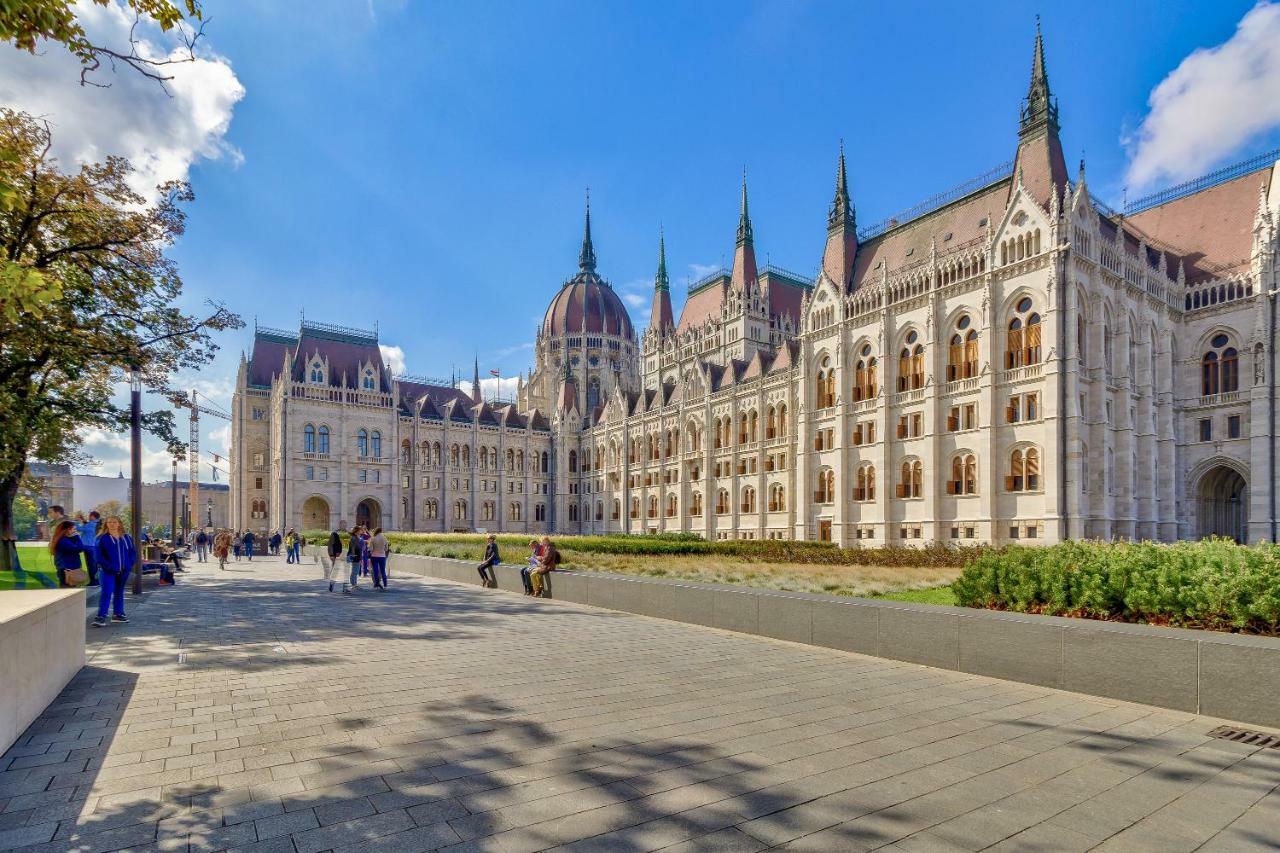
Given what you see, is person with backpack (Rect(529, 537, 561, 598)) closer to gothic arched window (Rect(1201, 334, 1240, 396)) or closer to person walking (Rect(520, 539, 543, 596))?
person walking (Rect(520, 539, 543, 596))

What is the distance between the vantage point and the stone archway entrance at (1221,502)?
39.9 metres

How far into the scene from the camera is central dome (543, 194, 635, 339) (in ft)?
306

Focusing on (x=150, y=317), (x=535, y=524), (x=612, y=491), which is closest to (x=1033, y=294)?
(x=150, y=317)

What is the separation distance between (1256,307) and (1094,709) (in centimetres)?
4291

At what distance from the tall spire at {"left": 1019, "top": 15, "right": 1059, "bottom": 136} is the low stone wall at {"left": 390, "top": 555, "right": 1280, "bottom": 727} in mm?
39969

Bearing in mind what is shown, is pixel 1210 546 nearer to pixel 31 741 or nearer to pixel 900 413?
pixel 31 741

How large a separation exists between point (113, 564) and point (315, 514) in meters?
58.1

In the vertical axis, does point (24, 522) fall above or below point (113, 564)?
below

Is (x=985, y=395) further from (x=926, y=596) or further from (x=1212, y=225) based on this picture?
(x=926, y=596)

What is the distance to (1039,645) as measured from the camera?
8.48 metres

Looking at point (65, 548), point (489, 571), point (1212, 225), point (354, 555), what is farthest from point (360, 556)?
point (1212, 225)

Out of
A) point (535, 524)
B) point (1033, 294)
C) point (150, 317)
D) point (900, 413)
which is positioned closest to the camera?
point (150, 317)

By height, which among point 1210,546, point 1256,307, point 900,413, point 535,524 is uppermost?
point 1256,307

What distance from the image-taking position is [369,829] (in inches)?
174
